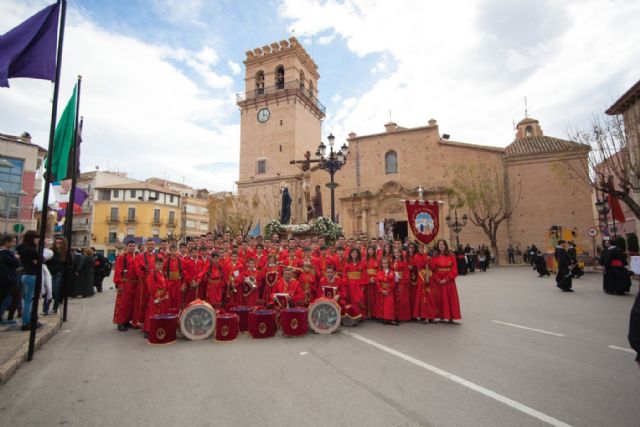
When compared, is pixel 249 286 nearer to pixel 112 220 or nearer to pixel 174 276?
pixel 174 276

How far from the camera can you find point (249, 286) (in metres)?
8.12

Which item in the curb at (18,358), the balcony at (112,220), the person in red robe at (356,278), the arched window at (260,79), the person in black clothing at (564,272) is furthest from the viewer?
the balcony at (112,220)

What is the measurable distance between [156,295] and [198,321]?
1.34m

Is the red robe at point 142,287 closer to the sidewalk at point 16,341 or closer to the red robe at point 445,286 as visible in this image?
the sidewalk at point 16,341

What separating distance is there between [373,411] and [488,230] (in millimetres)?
26842

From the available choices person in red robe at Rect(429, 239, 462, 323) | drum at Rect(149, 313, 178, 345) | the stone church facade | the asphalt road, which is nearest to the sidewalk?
the asphalt road

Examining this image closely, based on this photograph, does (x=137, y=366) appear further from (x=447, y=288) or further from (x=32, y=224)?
(x=32, y=224)

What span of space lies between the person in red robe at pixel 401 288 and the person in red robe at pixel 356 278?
29.2 inches

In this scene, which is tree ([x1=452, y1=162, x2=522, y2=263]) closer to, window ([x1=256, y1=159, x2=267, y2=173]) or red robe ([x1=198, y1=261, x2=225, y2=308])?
window ([x1=256, y1=159, x2=267, y2=173])

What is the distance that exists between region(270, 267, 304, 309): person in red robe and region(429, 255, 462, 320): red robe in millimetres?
3067

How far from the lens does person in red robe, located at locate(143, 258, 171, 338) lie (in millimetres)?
6872

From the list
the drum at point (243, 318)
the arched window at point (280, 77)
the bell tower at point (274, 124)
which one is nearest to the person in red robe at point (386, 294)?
the drum at point (243, 318)

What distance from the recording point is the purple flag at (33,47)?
5.31 metres

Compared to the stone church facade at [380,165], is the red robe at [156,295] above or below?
Answer: below
